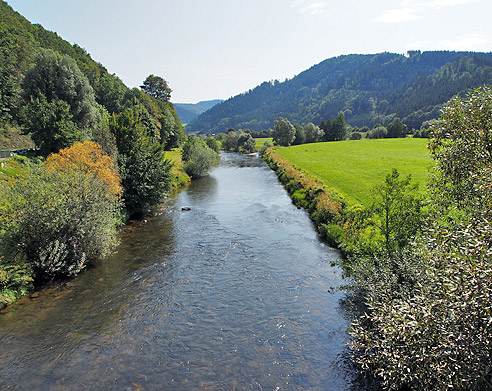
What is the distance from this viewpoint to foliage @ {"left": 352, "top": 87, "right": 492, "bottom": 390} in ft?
21.3

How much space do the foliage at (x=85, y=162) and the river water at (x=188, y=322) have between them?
19.1 feet

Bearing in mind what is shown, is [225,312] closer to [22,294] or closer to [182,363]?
[182,363]

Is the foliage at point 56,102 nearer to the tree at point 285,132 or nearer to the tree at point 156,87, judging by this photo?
the tree at point 156,87

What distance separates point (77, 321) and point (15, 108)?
5655 centimetres

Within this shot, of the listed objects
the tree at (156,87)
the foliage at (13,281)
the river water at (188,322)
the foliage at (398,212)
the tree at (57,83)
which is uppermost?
the tree at (156,87)

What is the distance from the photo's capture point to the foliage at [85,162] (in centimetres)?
2450

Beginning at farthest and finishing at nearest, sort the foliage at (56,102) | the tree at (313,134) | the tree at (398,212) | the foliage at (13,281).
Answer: the tree at (313,134) → the foliage at (56,102) → the foliage at (13,281) → the tree at (398,212)

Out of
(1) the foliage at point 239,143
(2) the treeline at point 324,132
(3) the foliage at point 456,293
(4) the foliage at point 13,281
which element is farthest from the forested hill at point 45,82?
(3) the foliage at point 456,293

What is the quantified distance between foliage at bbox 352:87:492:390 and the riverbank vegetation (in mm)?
25

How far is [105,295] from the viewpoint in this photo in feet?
57.4

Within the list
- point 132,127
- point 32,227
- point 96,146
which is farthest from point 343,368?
point 132,127

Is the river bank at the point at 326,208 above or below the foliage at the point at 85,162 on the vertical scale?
below

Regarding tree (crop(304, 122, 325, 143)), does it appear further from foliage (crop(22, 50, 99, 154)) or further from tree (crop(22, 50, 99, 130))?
tree (crop(22, 50, 99, 130))

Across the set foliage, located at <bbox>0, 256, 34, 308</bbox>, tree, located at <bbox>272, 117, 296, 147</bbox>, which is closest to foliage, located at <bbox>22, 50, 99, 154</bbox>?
foliage, located at <bbox>0, 256, 34, 308</bbox>
